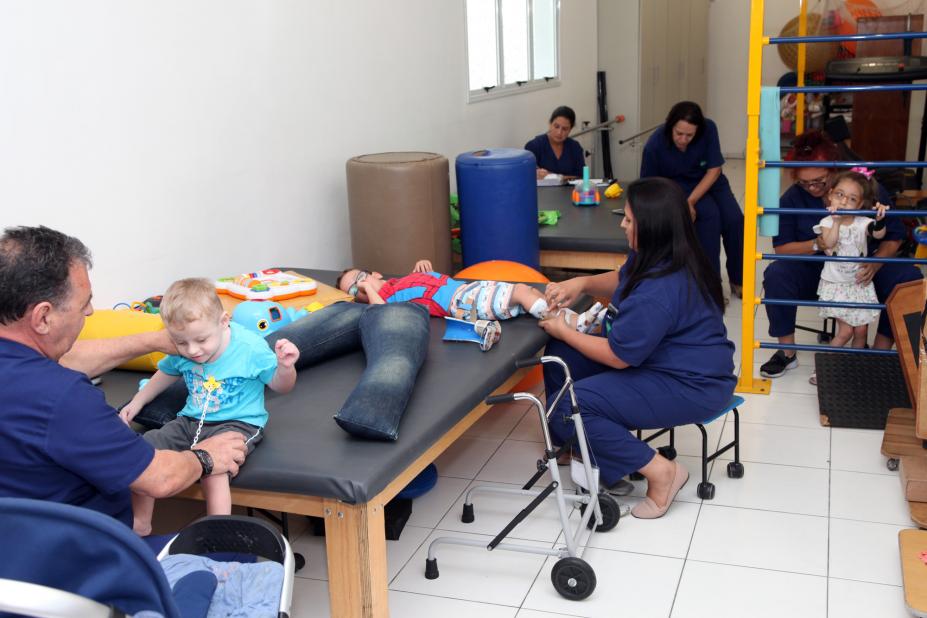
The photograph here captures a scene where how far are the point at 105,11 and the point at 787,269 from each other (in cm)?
316

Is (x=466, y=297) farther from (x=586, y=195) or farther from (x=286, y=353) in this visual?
(x=586, y=195)

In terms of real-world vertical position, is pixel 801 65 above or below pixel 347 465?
above

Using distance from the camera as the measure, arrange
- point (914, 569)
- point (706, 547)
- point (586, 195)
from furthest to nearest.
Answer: point (586, 195), point (706, 547), point (914, 569)

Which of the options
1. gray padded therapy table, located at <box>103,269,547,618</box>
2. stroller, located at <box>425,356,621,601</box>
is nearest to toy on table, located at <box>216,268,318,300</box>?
gray padded therapy table, located at <box>103,269,547,618</box>

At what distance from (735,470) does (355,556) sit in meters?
1.63

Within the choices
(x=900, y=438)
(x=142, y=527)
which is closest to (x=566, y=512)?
(x=142, y=527)

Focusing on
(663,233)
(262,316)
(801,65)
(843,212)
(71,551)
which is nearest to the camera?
(71,551)

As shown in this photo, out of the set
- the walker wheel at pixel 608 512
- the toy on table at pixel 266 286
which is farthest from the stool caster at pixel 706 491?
the toy on table at pixel 266 286

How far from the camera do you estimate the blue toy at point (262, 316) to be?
3.35m

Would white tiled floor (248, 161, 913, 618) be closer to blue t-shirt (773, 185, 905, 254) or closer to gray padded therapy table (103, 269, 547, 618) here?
gray padded therapy table (103, 269, 547, 618)

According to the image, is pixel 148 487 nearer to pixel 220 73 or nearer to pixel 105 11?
pixel 105 11

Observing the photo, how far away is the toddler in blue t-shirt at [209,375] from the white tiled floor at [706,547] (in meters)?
0.59

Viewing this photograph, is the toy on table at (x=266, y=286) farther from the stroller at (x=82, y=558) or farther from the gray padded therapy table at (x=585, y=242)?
the stroller at (x=82, y=558)

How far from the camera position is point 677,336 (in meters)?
3.10
